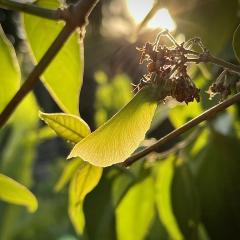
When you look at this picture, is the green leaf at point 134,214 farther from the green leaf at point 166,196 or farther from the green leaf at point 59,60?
the green leaf at point 59,60

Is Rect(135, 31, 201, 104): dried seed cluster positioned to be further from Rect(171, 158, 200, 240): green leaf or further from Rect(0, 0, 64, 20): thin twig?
Rect(171, 158, 200, 240): green leaf

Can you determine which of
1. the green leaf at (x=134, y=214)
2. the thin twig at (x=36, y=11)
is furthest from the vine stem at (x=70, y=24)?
the green leaf at (x=134, y=214)

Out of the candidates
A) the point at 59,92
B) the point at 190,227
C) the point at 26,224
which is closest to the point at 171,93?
the point at 59,92

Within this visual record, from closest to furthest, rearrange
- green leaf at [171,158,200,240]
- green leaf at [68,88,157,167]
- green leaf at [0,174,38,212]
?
1. green leaf at [68,88,157,167]
2. green leaf at [0,174,38,212]
3. green leaf at [171,158,200,240]

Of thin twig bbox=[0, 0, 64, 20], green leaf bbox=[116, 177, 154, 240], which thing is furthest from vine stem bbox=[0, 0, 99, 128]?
green leaf bbox=[116, 177, 154, 240]

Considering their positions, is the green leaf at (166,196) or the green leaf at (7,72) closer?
the green leaf at (7,72)
